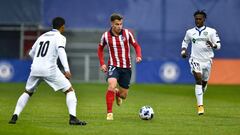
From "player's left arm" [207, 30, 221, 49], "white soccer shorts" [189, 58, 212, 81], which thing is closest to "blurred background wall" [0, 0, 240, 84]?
"white soccer shorts" [189, 58, 212, 81]

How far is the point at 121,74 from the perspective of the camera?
693 inches

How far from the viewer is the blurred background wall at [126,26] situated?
43875 millimetres

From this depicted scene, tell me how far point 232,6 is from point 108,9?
24.7 ft

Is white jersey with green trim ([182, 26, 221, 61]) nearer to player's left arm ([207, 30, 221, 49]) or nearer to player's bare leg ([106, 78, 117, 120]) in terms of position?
player's left arm ([207, 30, 221, 49])

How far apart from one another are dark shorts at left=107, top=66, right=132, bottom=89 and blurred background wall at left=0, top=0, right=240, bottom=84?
A: 2430 centimetres

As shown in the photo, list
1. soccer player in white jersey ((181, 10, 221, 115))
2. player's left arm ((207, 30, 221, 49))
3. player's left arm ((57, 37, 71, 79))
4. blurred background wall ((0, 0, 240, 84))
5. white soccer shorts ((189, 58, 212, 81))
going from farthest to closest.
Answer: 1. blurred background wall ((0, 0, 240, 84))
2. white soccer shorts ((189, 58, 212, 81))
3. soccer player in white jersey ((181, 10, 221, 115))
4. player's left arm ((207, 30, 221, 49))
5. player's left arm ((57, 37, 71, 79))

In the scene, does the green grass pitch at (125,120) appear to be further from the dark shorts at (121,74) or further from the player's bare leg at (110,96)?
the dark shorts at (121,74)

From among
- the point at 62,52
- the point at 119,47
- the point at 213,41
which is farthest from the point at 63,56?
the point at 213,41

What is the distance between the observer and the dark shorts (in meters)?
17.2

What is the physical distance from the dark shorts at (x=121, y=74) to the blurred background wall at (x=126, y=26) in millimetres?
24295

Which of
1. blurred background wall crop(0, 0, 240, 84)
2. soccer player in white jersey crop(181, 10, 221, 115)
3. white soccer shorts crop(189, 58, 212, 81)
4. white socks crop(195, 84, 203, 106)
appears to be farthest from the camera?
blurred background wall crop(0, 0, 240, 84)

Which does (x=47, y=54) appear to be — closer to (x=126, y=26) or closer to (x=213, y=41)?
(x=213, y=41)

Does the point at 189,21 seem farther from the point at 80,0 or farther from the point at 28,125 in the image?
the point at 28,125

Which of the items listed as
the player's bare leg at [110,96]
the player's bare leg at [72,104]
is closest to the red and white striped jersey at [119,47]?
the player's bare leg at [110,96]
